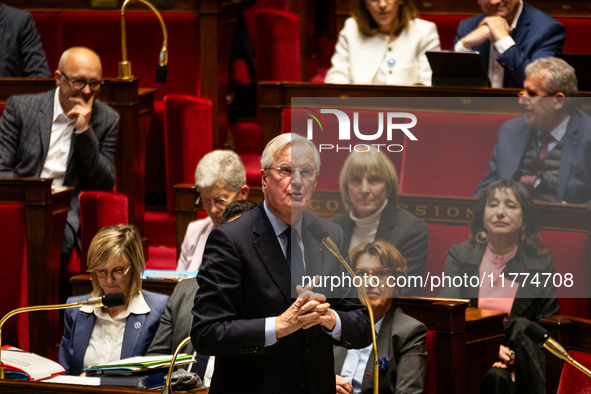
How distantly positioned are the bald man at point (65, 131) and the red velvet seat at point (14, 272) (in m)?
0.18

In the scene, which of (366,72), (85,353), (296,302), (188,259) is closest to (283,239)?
(296,302)

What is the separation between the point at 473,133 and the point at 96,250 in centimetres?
62

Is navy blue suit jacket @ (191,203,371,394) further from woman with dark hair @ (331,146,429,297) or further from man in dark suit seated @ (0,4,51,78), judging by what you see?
man in dark suit seated @ (0,4,51,78)

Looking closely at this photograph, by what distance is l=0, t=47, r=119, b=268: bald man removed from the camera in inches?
63.6

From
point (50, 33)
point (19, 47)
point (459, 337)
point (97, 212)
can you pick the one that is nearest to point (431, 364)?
point (459, 337)

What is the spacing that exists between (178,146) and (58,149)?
0.99 feet

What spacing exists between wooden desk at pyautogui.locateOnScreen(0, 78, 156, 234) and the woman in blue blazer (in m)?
0.47

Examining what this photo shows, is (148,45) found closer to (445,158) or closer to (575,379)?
(445,158)

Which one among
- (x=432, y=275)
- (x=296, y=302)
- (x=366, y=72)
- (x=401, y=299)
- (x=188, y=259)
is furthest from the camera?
(x=366, y=72)

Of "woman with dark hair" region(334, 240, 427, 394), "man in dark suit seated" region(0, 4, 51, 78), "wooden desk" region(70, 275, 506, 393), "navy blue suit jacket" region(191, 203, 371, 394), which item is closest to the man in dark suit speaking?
"navy blue suit jacket" region(191, 203, 371, 394)

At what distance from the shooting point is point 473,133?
0.99m

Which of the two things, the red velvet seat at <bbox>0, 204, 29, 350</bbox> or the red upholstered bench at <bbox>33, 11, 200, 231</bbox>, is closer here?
the red velvet seat at <bbox>0, 204, 29, 350</bbox>

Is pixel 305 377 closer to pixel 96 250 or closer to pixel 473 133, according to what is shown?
pixel 473 133

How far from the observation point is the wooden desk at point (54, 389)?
94 cm
